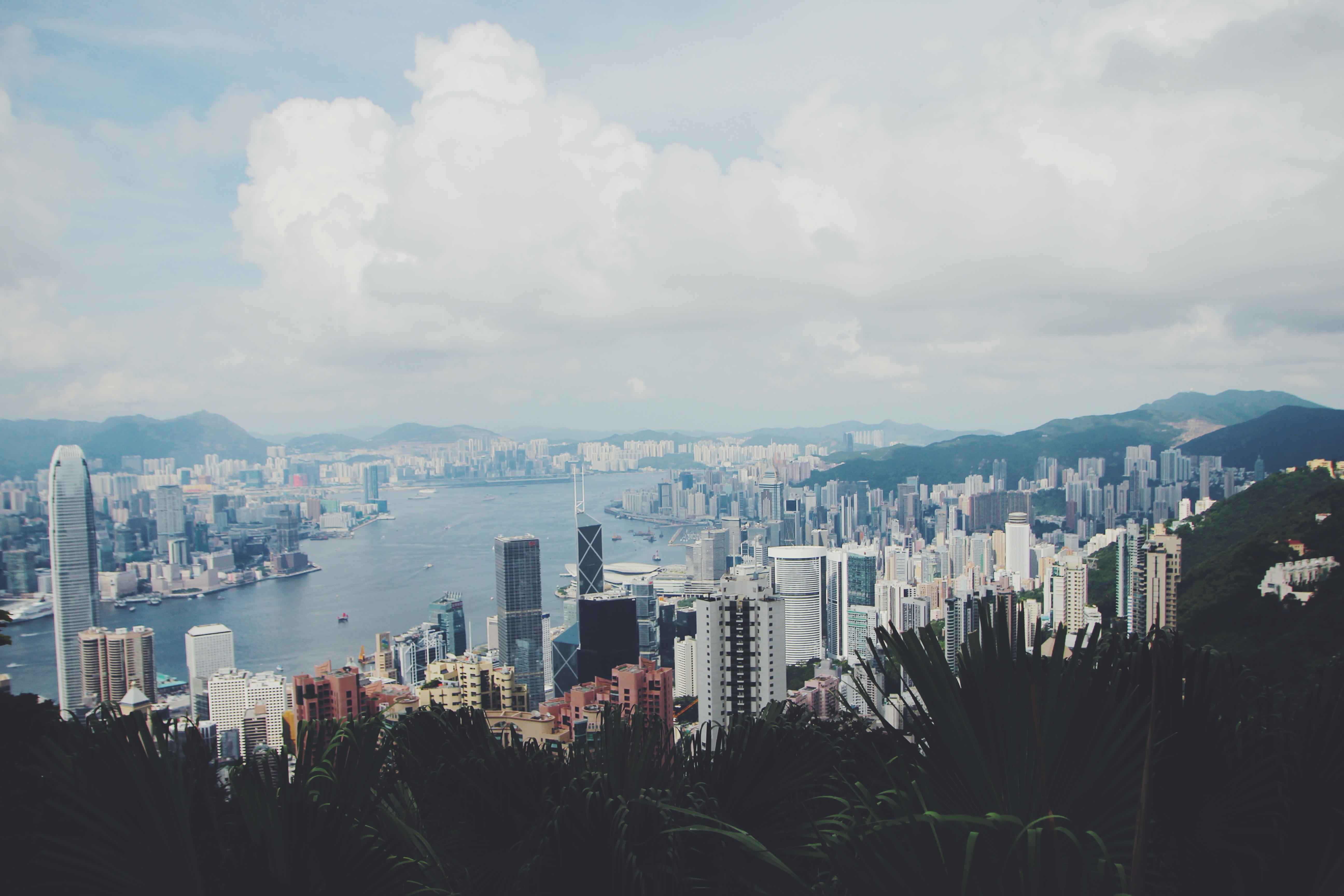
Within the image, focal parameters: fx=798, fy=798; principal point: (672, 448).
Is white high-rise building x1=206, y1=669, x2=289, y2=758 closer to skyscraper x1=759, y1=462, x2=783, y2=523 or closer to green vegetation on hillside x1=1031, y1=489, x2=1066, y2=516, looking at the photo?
skyscraper x1=759, y1=462, x2=783, y2=523

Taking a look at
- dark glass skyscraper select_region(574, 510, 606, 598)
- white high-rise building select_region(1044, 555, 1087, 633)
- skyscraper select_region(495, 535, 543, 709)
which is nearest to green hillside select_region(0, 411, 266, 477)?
skyscraper select_region(495, 535, 543, 709)

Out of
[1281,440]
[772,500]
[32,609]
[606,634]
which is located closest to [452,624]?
[606,634]

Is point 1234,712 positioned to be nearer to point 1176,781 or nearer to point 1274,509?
point 1176,781

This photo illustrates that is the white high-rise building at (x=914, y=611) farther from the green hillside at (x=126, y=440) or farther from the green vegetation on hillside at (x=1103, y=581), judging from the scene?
the green hillside at (x=126, y=440)

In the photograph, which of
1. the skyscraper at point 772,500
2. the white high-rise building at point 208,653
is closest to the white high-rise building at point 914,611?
the skyscraper at point 772,500

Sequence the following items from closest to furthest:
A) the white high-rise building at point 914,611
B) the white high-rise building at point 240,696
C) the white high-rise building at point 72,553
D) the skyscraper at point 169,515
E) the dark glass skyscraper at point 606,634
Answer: the white high-rise building at point 240,696
the white high-rise building at point 72,553
the dark glass skyscraper at point 606,634
the white high-rise building at point 914,611
the skyscraper at point 169,515

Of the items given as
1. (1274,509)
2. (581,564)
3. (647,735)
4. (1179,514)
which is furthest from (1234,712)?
(1179,514)
